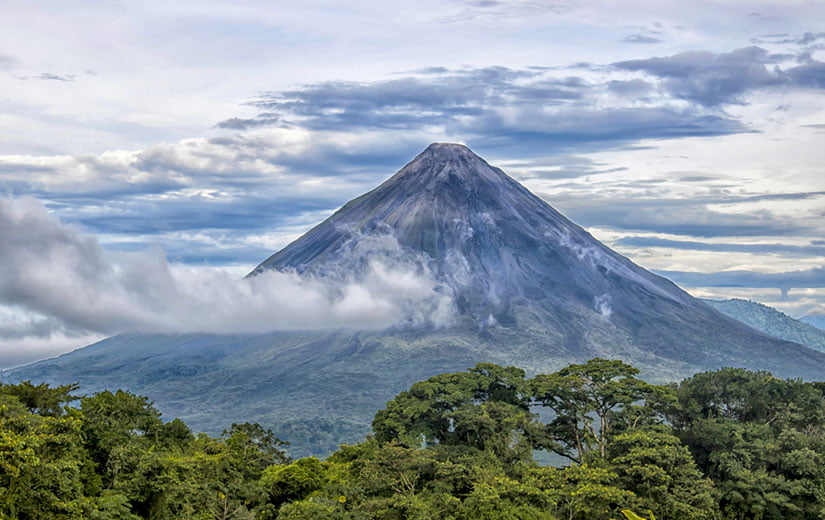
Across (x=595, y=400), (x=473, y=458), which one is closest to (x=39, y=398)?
(x=473, y=458)

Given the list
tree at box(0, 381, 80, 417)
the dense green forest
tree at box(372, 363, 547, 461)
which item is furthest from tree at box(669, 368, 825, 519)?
tree at box(0, 381, 80, 417)

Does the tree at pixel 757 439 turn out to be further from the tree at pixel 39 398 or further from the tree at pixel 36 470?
the tree at pixel 39 398

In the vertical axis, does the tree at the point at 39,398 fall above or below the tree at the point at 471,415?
above

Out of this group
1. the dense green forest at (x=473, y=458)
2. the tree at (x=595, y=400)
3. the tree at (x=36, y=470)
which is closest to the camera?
the tree at (x=36, y=470)

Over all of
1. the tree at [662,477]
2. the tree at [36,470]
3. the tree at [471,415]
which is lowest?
the tree at [662,477]

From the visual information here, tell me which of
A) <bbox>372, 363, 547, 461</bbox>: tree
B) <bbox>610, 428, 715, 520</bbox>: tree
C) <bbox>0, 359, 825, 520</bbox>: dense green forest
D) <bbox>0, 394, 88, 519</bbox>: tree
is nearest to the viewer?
<bbox>0, 394, 88, 519</bbox>: tree

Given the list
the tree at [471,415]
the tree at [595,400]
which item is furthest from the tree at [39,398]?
the tree at [595,400]

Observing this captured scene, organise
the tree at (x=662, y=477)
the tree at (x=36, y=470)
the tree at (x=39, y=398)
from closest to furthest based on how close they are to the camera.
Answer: the tree at (x=36, y=470) → the tree at (x=39, y=398) → the tree at (x=662, y=477)

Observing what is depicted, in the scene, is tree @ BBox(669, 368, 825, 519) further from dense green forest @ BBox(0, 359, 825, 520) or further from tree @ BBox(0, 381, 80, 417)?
tree @ BBox(0, 381, 80, 417)

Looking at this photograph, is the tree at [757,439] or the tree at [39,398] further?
the tree at [757,439]
